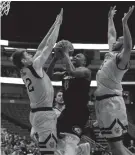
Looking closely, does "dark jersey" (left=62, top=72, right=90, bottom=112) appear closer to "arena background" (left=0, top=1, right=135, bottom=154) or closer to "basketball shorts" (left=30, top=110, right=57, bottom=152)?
"basketball shorts" (left=30, top=110, right=57, bottom=152)

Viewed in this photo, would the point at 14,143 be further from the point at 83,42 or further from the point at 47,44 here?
the point at 47,44

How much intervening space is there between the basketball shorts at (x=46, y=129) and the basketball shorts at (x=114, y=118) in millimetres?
704

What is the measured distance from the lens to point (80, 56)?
4840 millimetres

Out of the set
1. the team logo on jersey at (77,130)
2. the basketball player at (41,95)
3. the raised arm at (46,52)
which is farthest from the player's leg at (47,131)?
the raised arm at (46,52)

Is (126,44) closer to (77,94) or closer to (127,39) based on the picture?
(127,39)

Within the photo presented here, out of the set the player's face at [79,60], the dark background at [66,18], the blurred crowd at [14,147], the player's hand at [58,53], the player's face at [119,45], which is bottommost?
the blurred crowd at [14,147]

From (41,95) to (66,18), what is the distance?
14.0 m

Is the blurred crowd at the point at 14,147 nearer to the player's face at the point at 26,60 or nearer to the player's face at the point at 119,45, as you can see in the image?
the player's face at the point at 119,45

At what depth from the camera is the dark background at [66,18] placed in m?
16.5

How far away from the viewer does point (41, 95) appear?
15.0 ft

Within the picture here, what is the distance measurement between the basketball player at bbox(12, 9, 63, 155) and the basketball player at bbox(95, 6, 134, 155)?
0.70 metres

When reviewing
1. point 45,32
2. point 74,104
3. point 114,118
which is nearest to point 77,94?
point 74,104

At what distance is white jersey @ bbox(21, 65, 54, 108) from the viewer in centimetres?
455

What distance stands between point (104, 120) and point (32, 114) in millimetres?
946
